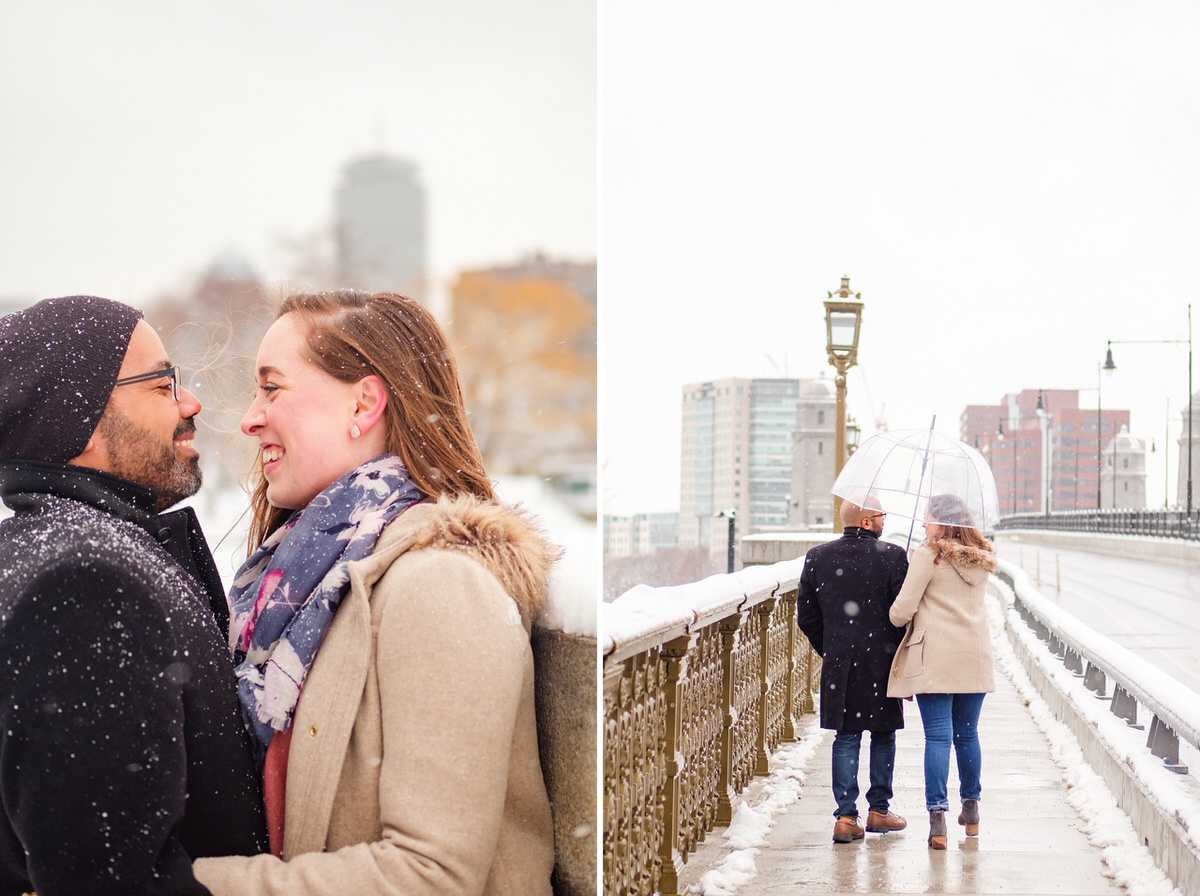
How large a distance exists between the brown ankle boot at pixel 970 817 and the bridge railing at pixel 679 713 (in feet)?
2.65

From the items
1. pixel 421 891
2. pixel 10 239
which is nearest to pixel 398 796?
pixel 421 891

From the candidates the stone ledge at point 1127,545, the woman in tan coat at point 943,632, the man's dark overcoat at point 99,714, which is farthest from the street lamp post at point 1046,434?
the man's dark overcoat at point 99,714

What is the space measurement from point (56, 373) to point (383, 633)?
50cm

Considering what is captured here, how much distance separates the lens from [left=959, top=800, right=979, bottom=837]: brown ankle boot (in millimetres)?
3596

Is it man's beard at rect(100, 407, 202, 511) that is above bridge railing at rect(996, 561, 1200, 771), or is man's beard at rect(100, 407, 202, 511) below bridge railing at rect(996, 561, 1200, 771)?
above

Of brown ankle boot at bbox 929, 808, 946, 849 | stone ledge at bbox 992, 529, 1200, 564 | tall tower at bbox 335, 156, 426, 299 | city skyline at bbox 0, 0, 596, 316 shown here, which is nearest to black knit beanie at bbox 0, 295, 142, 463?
city skyline at bbox 0, 0, 596, 316

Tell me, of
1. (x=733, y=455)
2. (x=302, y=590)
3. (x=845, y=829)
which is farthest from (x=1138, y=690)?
(x=733, y=455)

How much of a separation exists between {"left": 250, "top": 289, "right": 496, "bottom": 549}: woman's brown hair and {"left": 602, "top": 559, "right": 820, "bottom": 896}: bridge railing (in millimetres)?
620

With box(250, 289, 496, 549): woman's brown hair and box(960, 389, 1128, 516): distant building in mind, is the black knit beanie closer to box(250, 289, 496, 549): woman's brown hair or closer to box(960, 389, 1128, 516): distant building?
box(250, 289, 496, 549): woman's brown hair

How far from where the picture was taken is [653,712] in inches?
98.8

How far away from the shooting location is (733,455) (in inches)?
266

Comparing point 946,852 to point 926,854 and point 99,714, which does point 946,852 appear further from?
point 99,714

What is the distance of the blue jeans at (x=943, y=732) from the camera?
3381 mm

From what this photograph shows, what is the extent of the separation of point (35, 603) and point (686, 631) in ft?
5.84
